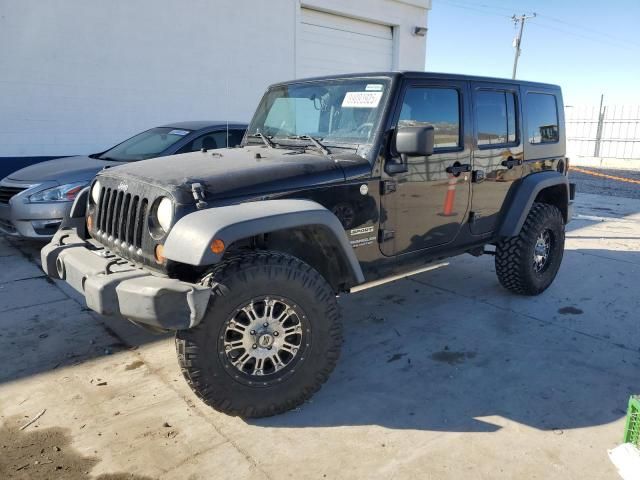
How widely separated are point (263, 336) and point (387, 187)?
129 centimetres

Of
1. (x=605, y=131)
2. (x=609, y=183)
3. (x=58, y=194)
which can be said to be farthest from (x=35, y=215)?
(x=605, y=131)

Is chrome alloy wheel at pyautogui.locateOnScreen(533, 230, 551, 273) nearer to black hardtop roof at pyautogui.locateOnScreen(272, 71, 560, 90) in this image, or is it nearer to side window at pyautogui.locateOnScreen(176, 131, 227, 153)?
black hardtop roof at pyautogui.locateOnScreen(272, 71, 560, 90)


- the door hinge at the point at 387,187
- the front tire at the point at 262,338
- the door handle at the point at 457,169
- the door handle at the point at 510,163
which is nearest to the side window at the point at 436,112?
the door handle at the point at 457,169

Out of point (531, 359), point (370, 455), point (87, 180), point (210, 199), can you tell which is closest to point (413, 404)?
point (370, 455)

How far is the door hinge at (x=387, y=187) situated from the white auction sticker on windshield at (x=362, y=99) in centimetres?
52

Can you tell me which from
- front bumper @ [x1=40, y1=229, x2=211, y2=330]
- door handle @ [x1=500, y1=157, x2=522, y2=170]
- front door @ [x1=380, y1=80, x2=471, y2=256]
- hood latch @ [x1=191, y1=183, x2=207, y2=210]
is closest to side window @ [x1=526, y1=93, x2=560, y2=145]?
door handle @ [x1=500, y1=157, x2=522, y2=170]

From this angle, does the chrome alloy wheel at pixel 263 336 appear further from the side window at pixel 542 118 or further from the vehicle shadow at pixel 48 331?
the side window at pixel 542 118

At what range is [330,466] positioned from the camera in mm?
2504

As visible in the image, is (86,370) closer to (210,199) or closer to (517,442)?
(210,199)

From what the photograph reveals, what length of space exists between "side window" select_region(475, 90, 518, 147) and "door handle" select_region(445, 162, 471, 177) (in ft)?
0.90

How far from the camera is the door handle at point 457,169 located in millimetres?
3799

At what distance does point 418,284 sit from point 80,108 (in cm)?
681

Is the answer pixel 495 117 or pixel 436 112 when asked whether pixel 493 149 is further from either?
pixel 436 112

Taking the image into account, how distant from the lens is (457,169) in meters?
3.85
